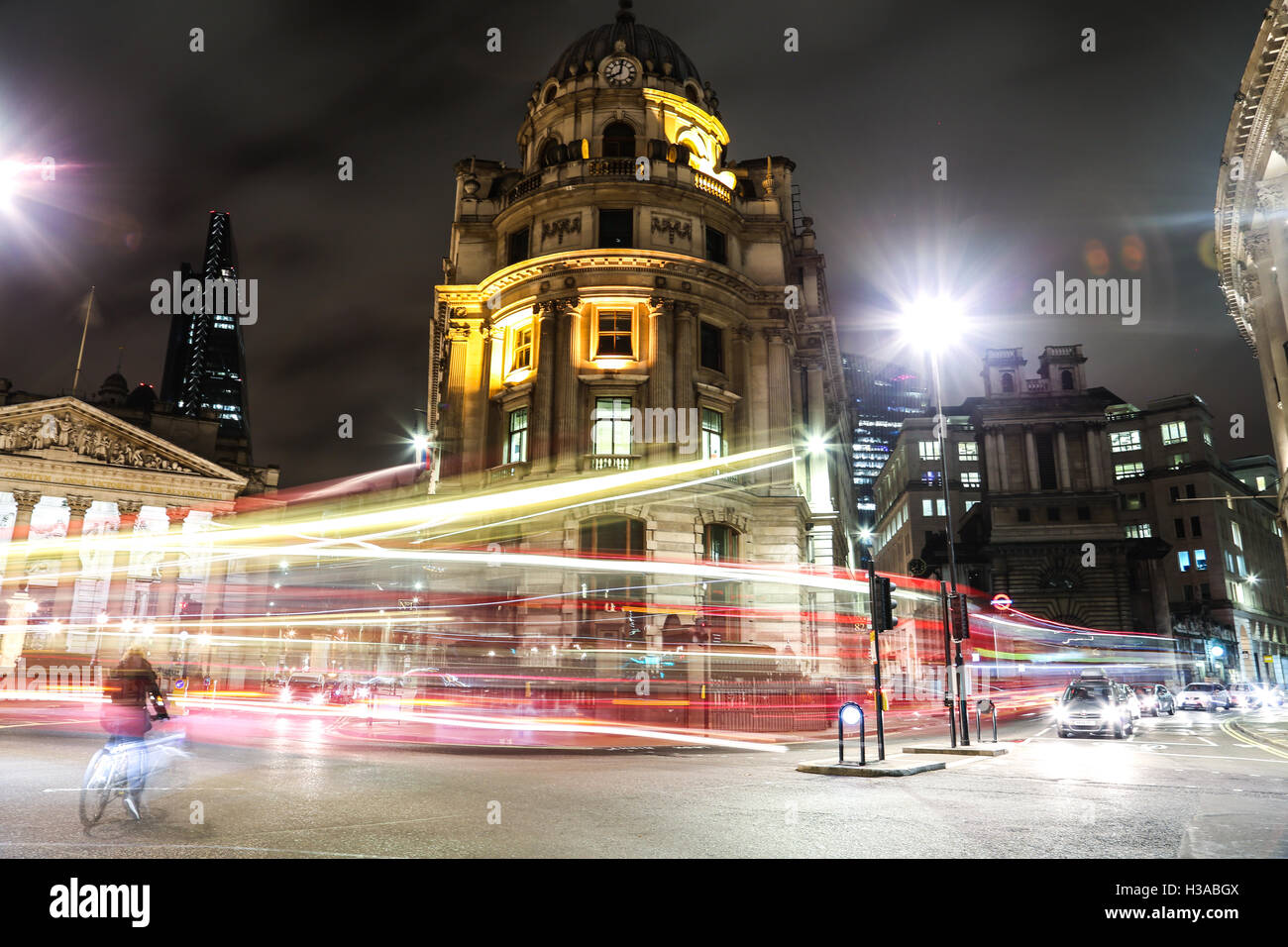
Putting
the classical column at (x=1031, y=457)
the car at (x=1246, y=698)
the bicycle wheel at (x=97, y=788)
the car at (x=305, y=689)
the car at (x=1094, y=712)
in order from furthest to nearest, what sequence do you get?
the classical column at (x=1031, y=457) → the car at (x=1246, y=698) → the car at (x=305, y=689) → the car at (x=1094, y=712) → the bicycle wheel at (x=97, y=788)

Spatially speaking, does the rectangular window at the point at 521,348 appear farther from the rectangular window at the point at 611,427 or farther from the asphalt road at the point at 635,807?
the asphalt road at the point at 635,807

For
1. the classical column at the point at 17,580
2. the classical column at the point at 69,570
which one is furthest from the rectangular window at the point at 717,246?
the classical column at the point at 17,580

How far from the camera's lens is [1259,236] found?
44.2 m

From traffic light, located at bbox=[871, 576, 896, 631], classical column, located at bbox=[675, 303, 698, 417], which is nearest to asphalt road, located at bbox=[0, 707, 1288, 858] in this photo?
traffic light, located at bbox=[871, 576, 896, 631]

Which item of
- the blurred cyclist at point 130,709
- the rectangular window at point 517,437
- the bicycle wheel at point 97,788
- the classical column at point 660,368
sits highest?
the classical column at point 660,368

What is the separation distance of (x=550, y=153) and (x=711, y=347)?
1348cm

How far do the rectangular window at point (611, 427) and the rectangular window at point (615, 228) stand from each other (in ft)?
25.2

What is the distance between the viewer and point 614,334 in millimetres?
39219

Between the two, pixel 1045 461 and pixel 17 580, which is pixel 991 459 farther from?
pixel 17 580

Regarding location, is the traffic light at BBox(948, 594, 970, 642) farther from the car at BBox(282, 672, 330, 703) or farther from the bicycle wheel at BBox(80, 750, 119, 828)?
the car at BBox(282, 672, 330, 703)

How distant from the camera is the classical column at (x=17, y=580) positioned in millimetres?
57750

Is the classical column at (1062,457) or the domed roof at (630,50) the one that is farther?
the classical column at (1062,457)

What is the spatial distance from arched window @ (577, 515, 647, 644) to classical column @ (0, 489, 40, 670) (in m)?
45.5
